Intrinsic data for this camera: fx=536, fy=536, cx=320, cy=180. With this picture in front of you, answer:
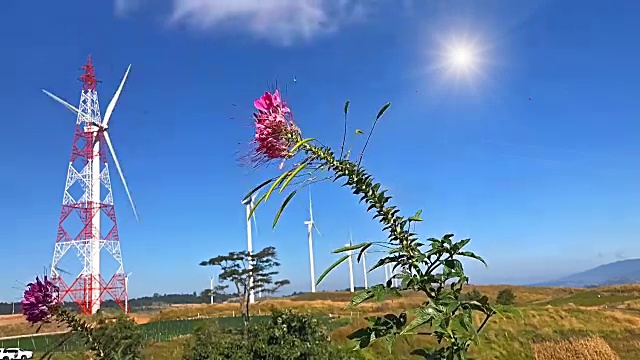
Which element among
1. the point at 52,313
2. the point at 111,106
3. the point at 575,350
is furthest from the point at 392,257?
the point at 111,106

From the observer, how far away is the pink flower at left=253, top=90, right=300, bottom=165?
64.3 inches

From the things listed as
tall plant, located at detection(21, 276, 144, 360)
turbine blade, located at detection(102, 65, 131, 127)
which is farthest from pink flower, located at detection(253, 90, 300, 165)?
turbine blade, located at detection(102, 65, 131, 127)

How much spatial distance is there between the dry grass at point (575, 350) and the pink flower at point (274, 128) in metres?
16.8

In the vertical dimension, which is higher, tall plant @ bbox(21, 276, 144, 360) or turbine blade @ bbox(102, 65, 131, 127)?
turbine blade @ bbox(102, 65, 131, 127)

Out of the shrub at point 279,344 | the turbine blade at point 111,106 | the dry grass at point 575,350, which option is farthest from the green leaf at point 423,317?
the turbine blade at point 111,106

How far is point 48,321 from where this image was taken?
232 centimetres

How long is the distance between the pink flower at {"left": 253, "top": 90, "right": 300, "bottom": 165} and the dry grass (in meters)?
16.8

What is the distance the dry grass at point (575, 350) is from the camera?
622 inches

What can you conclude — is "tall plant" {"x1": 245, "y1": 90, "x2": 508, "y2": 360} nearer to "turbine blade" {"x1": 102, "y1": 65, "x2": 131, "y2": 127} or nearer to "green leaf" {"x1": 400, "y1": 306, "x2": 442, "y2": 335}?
"green leaf" {"x1": 400, "y1": 306, "x2": 442, "y2": 335}

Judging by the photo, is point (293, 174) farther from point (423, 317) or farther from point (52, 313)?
point (52, 313)

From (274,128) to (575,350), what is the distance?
58.0 ft

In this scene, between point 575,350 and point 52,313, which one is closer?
point 52,313

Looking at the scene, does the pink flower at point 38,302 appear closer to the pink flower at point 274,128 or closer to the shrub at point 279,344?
the pink flower at point 274,128

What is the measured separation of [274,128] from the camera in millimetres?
1632
